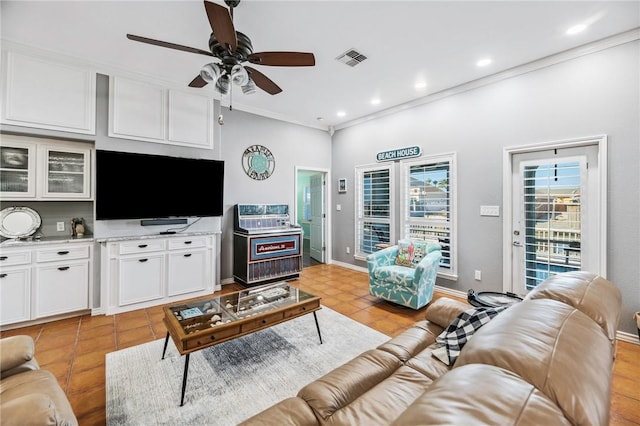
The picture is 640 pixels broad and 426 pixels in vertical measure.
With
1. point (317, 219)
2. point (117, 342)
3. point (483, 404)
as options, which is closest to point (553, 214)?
point (483, 404)

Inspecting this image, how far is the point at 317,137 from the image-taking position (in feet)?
19.2

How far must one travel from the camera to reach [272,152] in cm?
516

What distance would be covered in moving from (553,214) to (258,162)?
4380 mm

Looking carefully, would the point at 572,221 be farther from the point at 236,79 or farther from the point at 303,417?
the point at 236,79

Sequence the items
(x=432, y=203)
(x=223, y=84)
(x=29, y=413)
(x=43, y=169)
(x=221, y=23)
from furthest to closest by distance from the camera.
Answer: (x=432, y=203) < (x=43, y=169) < (x=223, y=84) < (x=221, y=23) < (x=29, y=413)

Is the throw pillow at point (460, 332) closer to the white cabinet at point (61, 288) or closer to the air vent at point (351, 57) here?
the air vent at point (351, 57)

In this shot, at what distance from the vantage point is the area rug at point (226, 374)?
1.77 metres

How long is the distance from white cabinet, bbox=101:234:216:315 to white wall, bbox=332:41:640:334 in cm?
355

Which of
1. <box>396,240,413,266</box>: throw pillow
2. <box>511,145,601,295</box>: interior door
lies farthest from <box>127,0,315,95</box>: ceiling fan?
<box>511,145,601,295</box>: interior door

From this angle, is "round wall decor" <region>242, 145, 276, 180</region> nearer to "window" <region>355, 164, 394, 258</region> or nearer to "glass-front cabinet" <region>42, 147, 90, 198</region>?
"window" <region>355, 164, 394, 258</region>

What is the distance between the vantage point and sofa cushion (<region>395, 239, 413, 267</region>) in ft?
12.6

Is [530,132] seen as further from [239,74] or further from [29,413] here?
[29,413]

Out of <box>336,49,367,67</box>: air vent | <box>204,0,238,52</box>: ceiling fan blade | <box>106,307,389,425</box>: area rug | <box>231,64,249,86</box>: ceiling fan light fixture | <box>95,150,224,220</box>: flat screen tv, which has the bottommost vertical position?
<box>106,307,389,425</box>: area rug

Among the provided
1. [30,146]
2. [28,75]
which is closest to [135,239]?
[30,146]
